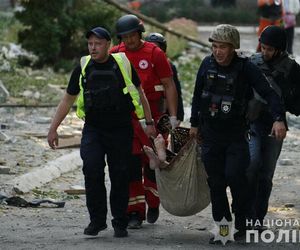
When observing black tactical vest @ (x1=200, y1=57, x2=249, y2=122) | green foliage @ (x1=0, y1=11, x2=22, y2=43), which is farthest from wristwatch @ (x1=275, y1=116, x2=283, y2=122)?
green foliage @ (x1=0, y1=11, x2=22, y2=43)

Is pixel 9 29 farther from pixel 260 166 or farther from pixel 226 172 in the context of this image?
pixel 226 172

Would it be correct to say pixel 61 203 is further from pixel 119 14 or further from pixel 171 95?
pixel 119 14

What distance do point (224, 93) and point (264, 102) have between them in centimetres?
45

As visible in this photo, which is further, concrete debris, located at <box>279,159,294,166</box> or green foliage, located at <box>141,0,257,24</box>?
green foliage, located at <box>141,0,257,24</box>

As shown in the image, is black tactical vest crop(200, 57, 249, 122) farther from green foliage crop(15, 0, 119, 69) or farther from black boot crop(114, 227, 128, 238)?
green foliage crop(15, 0, 119, 69)

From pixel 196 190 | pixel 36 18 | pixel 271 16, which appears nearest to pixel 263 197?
pixel 196 190

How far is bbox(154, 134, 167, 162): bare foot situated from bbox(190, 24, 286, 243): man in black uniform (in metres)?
0.58

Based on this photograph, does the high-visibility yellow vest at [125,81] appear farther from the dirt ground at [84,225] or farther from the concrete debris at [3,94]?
the concrete debris at [3,94]

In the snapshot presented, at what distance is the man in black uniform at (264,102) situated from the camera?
8659 mm

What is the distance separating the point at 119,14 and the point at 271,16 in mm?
3740

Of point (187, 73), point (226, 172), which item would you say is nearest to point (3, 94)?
point (187, 73)

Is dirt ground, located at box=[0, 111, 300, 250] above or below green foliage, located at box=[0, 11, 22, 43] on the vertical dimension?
below

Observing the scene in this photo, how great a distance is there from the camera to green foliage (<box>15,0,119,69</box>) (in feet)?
65.4

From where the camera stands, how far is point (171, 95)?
30.8ft
